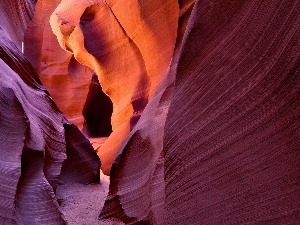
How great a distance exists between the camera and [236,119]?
2176 millimetres

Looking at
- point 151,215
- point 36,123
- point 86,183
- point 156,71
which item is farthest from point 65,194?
point 156,71

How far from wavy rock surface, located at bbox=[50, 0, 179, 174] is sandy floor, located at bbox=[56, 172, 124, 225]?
131cm

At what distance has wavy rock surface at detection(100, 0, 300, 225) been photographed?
193 centimetres

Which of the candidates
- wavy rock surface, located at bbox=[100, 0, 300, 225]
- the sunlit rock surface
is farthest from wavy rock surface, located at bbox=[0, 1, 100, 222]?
wavy rock surface, located at bbox=[100, 0, 300, 225]

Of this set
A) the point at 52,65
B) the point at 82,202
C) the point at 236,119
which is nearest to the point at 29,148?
the point at 82,202

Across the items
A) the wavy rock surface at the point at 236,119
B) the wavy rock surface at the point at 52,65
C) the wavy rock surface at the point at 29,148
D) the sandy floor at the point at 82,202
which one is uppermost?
the wavy rock surface at the point at 236,119

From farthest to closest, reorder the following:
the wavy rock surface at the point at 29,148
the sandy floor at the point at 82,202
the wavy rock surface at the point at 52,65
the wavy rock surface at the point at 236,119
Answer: the wavy rock surface at the point at 52,65 → the sandy floor at the point at 82,202 → the wavy rock surface at the point at 29,148 → the wavy rock surface at the point at 236,119

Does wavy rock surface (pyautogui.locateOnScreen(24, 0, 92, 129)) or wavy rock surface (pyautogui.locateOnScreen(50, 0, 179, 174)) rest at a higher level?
wavy rock surface (pyautogui.locateOnScreen(50, 0, 179, 174))

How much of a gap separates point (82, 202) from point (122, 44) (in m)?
3.07

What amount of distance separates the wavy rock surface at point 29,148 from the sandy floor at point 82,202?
0.54ft

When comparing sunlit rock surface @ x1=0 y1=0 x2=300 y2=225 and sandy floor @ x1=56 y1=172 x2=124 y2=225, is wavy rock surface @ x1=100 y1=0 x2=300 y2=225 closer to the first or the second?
sunlit rock surface @ x1=0 y1=0 x2=300 y2=225

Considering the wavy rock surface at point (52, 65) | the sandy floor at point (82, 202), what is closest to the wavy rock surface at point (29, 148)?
the sandy floor at point (82, 202)

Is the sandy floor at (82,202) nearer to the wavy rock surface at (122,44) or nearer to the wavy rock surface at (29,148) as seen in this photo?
the wavy rock surface at (29,148)

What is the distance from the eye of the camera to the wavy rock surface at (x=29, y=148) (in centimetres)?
305
